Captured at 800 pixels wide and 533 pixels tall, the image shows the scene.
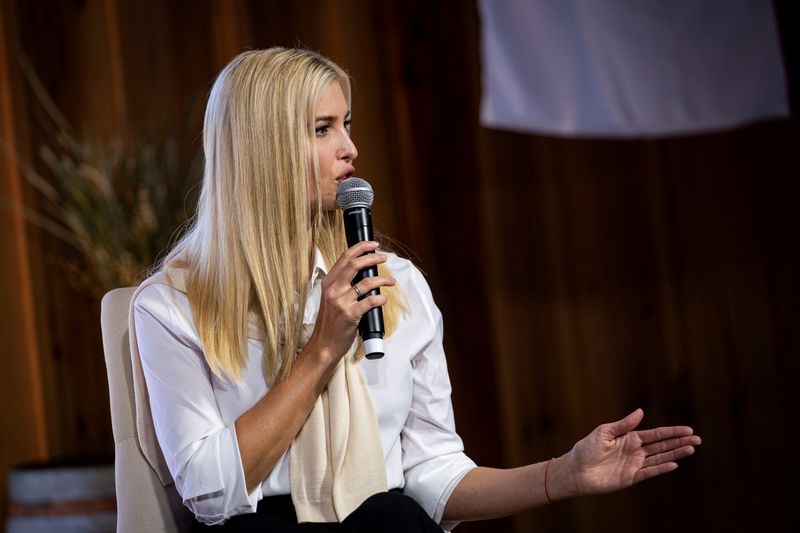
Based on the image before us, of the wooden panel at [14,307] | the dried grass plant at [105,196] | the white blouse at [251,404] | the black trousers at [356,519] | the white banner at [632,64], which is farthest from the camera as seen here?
the wooden panel at [14,307]

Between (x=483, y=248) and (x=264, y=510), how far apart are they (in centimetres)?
147

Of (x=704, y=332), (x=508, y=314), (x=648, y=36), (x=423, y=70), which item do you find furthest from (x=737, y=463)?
(x=423, y=70)

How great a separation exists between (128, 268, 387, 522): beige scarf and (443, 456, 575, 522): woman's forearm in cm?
14

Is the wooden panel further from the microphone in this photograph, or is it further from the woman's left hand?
the woman's left hand

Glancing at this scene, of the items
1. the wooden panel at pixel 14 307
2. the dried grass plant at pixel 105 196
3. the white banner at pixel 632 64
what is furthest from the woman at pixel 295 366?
the wooden panel at pixel 14 307

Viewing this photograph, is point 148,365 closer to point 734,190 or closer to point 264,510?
point 264,510

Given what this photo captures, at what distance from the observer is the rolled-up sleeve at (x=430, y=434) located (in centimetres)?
153

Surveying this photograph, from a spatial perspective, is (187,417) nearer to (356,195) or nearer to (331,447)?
(331,447)

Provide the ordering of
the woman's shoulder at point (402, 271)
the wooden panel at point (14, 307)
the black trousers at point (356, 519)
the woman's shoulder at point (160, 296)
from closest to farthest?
the black trousers at point (356, 519)
the woman's shoulder at point (160, 296)
the woman's shoulder at point (402, 271)
the wooden panel at point (14, 307)

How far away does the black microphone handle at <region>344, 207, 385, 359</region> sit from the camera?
1258mm

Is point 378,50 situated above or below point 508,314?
above

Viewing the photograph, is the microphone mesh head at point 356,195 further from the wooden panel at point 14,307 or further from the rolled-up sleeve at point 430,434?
the wooden panel at point 14,307

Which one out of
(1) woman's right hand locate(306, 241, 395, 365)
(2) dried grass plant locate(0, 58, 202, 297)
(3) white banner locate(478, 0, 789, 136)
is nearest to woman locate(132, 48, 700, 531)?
(1) woman's right hand locate(306, 241, 395, 365)

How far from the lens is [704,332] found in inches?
106
